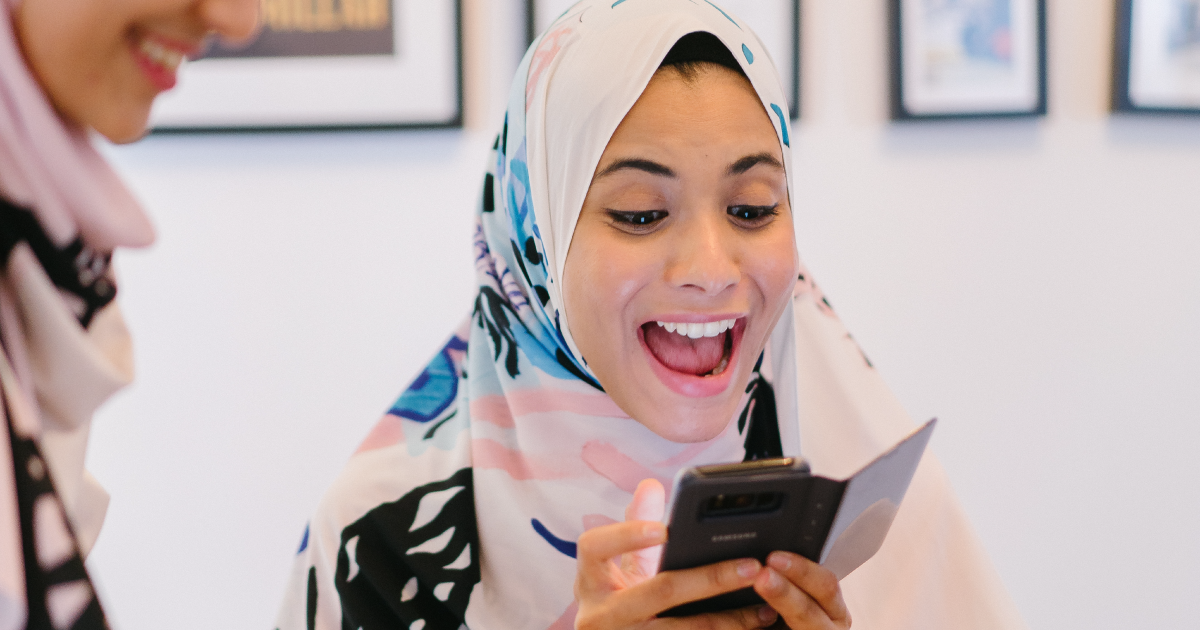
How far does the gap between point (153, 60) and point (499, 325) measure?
52 centimetres

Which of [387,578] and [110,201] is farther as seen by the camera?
[387,578]

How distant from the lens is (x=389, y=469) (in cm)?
97

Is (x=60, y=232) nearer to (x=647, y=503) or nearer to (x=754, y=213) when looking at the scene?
(x=647, y=503)

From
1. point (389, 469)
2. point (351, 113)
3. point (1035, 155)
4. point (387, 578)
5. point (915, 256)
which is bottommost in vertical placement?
point (387, 578)

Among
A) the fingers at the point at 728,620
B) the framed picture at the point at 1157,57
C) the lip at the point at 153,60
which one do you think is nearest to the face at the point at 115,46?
the lip at the point at 153,60

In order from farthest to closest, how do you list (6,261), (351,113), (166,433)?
(166,433), (351,113), (6,261)

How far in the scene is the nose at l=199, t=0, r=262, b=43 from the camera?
1.75 ft

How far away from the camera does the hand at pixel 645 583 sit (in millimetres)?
648

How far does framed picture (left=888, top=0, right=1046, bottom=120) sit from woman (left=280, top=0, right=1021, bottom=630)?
0.61 metres

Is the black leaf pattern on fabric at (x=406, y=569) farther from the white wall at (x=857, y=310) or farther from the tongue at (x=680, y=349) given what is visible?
the white wall at (x=857, y=310)

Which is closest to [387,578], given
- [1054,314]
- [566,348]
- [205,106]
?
[566,348]

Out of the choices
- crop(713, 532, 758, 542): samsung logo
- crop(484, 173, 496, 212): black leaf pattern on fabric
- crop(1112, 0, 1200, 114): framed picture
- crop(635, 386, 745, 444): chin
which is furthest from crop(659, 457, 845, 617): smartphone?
crop(1112, 0, 1200, 114): framed picture

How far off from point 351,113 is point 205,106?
27 centimetres

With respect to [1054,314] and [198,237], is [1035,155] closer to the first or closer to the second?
[1054,314]
